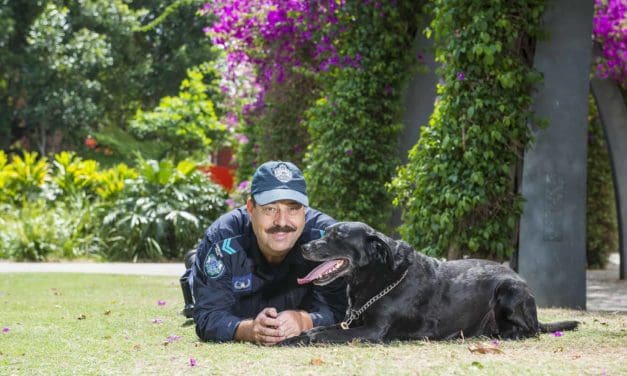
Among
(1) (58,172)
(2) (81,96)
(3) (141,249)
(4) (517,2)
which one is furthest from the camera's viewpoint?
(2) (81,96)

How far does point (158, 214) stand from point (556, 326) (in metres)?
11.3

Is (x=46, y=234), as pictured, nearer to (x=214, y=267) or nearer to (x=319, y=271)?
(x=214, y=267)

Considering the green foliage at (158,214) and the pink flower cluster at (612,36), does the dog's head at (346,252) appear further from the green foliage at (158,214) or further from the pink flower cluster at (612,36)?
the green foliage at (158,214)

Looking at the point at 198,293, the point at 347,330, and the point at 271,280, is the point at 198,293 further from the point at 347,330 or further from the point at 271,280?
the point at 347,330

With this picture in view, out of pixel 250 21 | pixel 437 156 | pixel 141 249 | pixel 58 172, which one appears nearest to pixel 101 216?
pixel 141 249

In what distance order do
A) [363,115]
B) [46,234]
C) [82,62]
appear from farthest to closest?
[82,62] < [46,234] < [363,115]

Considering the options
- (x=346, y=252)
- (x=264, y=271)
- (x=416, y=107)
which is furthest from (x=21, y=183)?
(x=346, y=252)

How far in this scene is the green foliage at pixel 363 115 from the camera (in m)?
11.0

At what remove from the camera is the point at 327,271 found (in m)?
5.23

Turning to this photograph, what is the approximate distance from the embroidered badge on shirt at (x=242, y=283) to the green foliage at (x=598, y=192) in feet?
36.0

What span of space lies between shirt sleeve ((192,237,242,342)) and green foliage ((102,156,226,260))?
10.8 metres

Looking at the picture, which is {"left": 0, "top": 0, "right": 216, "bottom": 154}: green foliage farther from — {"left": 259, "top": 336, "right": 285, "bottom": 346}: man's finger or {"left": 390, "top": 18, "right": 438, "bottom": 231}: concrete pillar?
{"left": 259, "top": 336, "right": 285, "bottom": 346}: man's finger

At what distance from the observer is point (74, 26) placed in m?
31.6

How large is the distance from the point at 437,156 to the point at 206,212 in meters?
9.55
